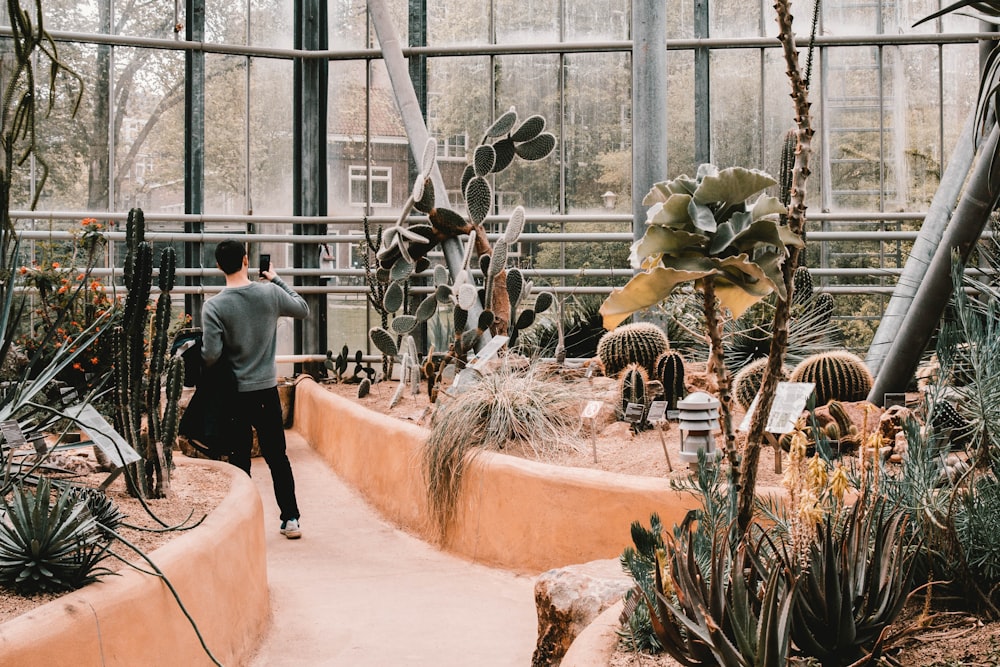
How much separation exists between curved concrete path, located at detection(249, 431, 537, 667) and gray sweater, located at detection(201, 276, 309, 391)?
94cm

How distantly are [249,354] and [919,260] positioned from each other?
398 centimetres

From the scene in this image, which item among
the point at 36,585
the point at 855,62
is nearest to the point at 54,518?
the point at 36,585

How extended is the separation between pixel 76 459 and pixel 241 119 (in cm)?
685

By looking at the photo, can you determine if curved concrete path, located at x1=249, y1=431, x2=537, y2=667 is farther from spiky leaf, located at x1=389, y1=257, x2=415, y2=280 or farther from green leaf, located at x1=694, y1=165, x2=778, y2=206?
green leaf, located at x1=694, y1=165, x2=778, y2=206

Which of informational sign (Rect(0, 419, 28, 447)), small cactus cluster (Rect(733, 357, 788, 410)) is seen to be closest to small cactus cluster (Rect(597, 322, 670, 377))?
small cactus cluster (Rect(733, 357, 788, 410))

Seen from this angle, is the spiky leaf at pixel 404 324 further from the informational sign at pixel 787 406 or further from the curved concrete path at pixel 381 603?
the informational sign at pixel 787 406

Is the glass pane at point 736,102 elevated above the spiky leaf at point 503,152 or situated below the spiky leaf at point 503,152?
above

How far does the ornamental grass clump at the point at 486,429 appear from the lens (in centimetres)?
530

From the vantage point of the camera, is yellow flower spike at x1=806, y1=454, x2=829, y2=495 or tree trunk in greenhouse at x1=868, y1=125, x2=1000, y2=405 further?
tree trunk in greenhouse at x1=868, y1=125, x2=1000, y2=405

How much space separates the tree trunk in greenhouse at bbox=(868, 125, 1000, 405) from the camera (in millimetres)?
4598

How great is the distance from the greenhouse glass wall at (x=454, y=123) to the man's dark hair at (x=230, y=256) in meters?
4.68

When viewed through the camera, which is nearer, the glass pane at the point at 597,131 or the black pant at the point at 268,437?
the black pant at the point at 268,437

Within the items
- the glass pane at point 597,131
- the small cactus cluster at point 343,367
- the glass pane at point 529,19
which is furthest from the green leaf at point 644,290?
the glass pane at point 529,19

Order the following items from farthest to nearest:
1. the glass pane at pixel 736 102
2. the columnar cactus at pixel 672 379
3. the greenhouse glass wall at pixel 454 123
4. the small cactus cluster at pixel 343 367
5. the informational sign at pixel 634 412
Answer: the glass pane at pixel 736 102 < the greenhouse glass wall at pixel 454 123 < the small cactus cluster at pixel 343 367 < the columnar cactus at pixel 672 379 < the informational sign at pixel 634 412
